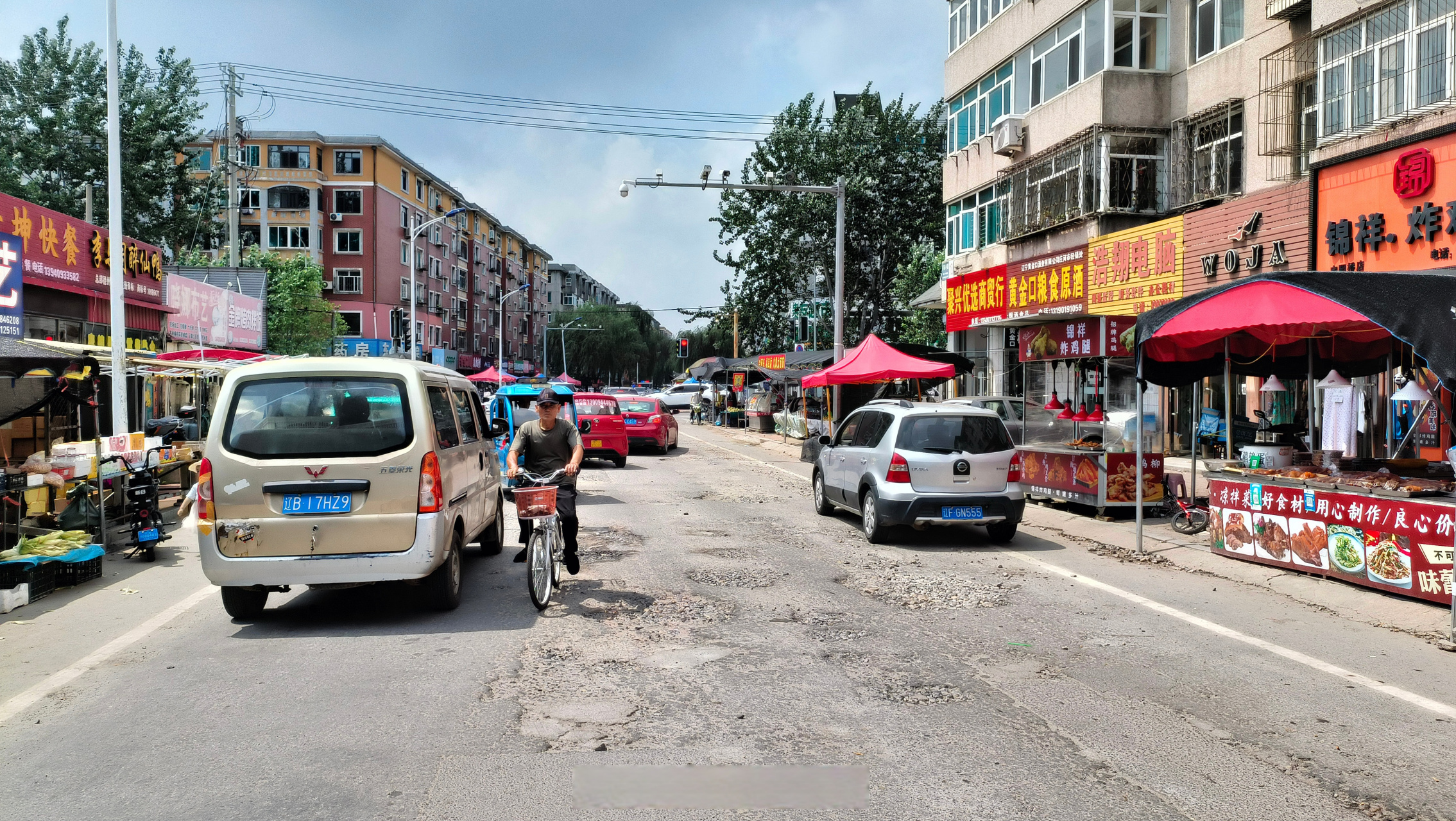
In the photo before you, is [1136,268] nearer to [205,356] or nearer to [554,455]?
[554,455]

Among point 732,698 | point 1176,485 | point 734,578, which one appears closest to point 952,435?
point 734,578

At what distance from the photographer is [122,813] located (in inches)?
155

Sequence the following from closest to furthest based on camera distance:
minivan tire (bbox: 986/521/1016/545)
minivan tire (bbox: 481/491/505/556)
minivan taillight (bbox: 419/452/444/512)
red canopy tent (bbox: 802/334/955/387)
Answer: minivan taillight (bbox: 419/452/444/512)
minivan tire (bbox: 481/491/505/556)
minivan tire (bbox: 986/521/1016/545)
red canopy tent (bbox: 802/334/955/387)

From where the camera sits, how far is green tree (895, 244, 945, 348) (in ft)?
123

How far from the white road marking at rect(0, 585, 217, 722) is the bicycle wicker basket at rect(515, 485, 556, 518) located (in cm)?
271

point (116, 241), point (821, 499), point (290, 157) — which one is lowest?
point (821, 499)

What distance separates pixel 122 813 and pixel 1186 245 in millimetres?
19589

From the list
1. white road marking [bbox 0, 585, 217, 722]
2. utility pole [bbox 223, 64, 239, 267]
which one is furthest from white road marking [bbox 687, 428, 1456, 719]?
utility pole [bbox 223, 64, 239, 267]

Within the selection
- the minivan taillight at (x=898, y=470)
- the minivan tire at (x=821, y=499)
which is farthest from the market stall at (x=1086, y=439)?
the minivan tire at (x=821, y=499)

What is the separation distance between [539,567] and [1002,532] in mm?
6134

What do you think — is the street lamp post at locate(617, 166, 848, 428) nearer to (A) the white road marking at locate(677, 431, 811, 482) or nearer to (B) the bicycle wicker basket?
(A) the white road marking at locate(677, 431, 811, 482)

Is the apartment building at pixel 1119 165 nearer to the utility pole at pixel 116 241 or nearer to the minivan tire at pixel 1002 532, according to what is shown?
the minivan tire at pixel 1002 532

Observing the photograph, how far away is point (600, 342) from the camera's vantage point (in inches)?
3856

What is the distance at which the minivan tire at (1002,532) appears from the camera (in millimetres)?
11633
